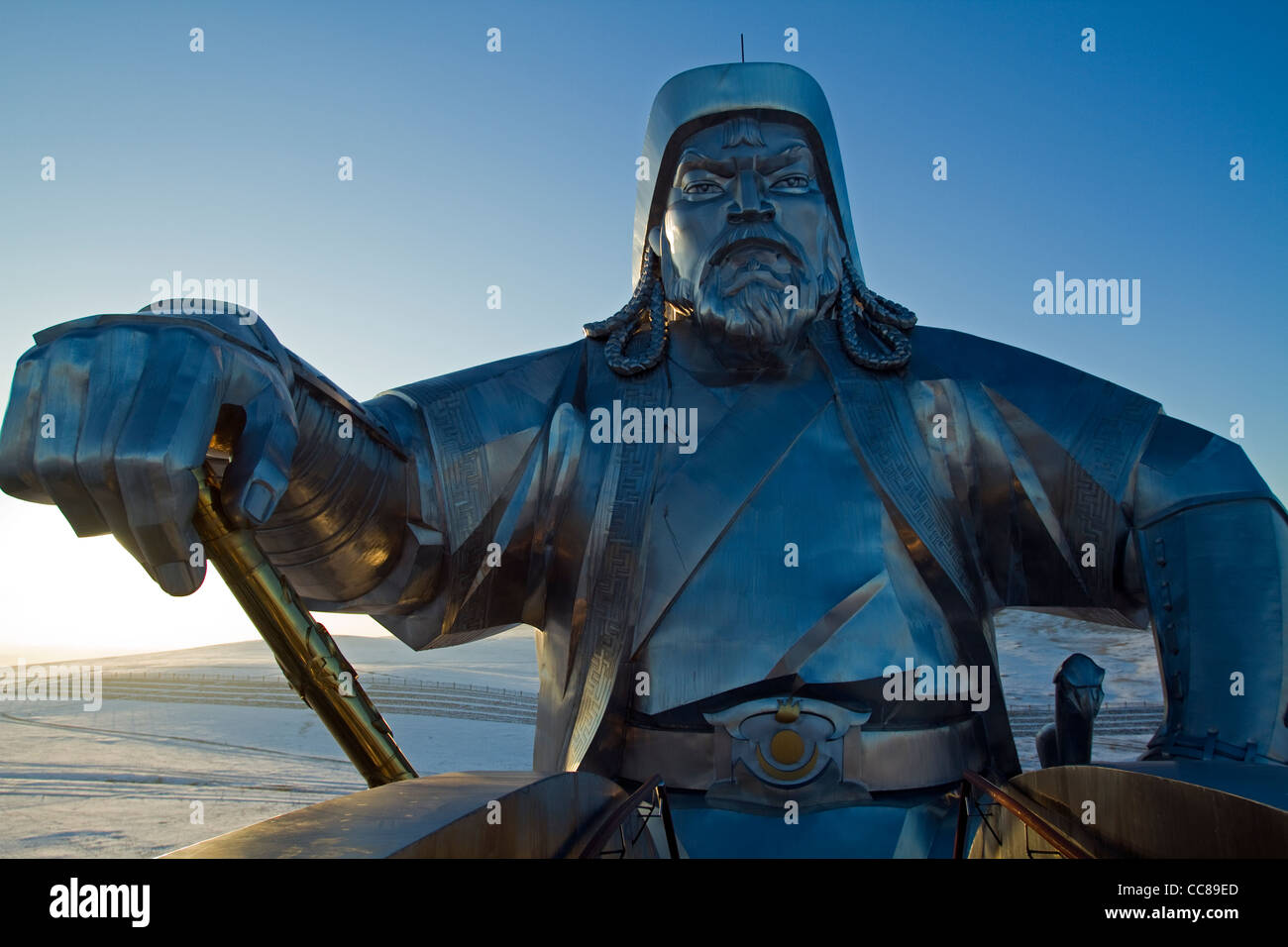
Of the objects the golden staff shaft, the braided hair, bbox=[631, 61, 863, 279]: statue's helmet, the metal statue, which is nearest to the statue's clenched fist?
the golden staff shaft

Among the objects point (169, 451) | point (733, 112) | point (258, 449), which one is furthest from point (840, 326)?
point (169, 451)

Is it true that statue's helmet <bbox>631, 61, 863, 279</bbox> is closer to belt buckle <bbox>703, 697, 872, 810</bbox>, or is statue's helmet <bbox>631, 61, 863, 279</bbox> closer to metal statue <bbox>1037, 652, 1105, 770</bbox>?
metal statue <bbox>1037, 652, 1105, 770</bbox>

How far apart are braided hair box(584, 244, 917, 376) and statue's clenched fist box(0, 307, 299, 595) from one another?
6.32ft

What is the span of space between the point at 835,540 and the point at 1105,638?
2149 centimetres

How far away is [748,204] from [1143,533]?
5.68ft

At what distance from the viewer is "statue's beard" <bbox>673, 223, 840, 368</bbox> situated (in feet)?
13.4

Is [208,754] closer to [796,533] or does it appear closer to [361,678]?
[361,678]

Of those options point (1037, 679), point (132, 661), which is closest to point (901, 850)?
point (1037, 679)

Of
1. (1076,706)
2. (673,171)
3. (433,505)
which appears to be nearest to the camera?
(1076,706)

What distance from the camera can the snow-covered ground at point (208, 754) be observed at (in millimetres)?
10484

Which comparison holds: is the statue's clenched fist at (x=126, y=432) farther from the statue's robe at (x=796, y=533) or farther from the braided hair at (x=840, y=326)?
the braided hair at (x=840, y=326)

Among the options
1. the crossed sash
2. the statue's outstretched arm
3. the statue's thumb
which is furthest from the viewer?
the crossed sash

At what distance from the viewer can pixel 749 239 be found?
13.3 feet

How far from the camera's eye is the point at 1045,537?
3967 millimetres
